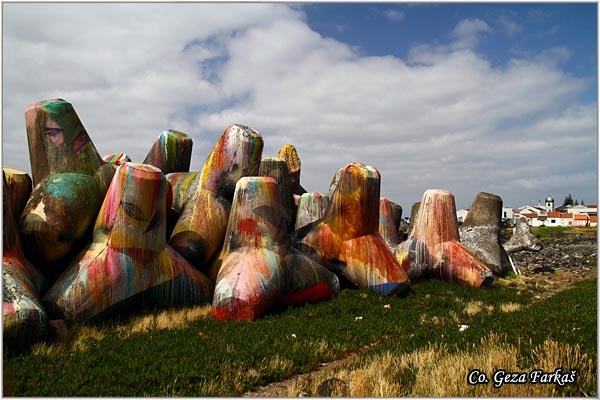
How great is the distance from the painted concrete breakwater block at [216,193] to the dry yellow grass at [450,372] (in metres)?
5.45

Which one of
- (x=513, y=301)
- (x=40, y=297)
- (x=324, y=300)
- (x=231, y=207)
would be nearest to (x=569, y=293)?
(x=513, y=301)

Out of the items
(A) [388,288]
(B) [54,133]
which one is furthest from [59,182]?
(A) [388,288]

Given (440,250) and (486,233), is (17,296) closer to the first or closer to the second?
(440,250)

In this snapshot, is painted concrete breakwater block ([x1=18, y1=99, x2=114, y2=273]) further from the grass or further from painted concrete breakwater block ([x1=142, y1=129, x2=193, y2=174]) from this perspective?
painted concrete breakwater block ([x1=142, y1=129, x2=193, y2=174])

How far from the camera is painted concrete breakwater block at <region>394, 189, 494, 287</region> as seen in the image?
1508 centimetres

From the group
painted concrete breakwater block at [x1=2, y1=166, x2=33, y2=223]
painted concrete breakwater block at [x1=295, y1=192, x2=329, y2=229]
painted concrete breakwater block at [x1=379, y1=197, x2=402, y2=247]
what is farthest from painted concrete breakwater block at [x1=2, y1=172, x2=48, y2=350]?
painted concrete breakwater block at [x1=379, y1=197, x2=402, y2=247]

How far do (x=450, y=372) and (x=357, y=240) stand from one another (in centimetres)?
752

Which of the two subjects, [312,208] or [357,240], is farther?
[312,208]

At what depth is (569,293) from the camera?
13320 mm

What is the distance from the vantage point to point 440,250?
15.6m

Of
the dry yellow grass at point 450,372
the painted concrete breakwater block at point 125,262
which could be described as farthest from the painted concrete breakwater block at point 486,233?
the dry yellow grass at point 450,372

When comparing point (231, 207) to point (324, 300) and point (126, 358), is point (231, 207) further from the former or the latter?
point (126, 358)

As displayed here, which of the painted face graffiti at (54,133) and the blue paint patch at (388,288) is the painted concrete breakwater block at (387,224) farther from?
the painted face graffiti at (54,133)

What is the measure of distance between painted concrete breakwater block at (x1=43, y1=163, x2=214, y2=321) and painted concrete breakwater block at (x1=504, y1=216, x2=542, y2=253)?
20.5m
